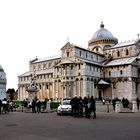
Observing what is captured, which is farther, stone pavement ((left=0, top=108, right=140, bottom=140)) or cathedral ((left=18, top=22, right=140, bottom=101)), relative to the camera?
cathedral ((left=18, top=22, right=140, bottom=101))

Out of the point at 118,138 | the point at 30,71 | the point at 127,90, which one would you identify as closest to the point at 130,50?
the point at 127,90

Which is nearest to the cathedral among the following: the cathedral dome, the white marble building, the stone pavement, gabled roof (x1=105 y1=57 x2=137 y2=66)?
gabled roof (x1=105 y1=57 x2=137 y2=66)

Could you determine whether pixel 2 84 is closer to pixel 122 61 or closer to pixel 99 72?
pixel 99 72

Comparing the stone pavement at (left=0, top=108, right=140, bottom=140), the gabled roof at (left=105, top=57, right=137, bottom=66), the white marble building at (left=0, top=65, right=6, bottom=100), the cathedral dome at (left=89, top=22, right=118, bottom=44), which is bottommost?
the stone pavement at (left=0, top=108, right=140, bottom=140)

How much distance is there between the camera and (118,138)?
13.1 meters

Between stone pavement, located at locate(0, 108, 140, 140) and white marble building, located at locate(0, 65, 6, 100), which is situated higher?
white marble building, located at locate(0, 65, 6, 100)

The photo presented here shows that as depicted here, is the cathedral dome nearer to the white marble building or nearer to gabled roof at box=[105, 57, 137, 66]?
gabled roof at box=[105, 57, 137, 66]

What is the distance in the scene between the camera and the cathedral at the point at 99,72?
252ft

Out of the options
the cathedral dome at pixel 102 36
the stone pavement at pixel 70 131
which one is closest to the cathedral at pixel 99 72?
the cathedral dome at pixel 102 36

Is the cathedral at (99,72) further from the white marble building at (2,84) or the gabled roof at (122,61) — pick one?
the white marble building at (2,84)

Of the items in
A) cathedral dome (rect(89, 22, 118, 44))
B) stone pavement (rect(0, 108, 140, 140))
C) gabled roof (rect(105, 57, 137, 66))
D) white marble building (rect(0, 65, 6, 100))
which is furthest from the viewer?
white marble building (rect(0, 65, 6, 100))

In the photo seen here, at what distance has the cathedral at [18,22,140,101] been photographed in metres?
76.8

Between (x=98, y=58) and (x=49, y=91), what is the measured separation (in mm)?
18225

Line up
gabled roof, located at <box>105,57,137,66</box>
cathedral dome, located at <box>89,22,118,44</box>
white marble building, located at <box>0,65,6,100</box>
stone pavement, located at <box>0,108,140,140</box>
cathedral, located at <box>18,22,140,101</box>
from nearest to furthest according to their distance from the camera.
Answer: stone pavement, located at <box>0,108,140,140</box>, cathedral, located at <box>18,22,140,101</box>, gabled roof, located at <box>105,57,137,66</box>, cathedral dome, located at <box>89,22,118,44</box>, white marble building, located at <box>0,65,6,100</box>
